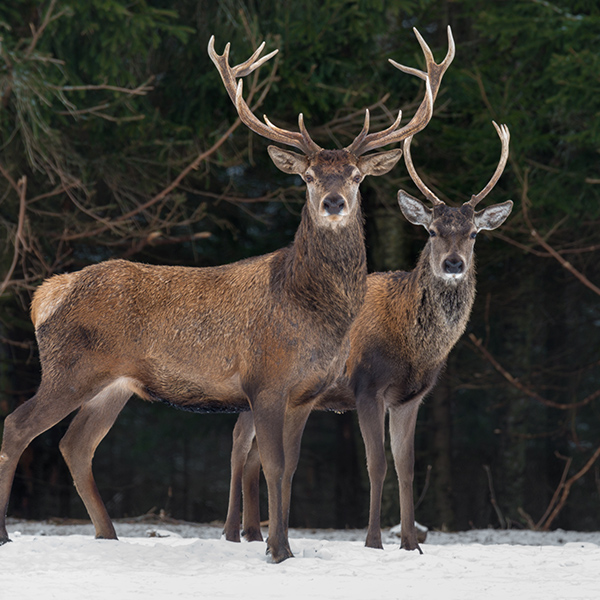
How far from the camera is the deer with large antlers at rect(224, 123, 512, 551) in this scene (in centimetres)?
769

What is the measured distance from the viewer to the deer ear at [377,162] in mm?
6867

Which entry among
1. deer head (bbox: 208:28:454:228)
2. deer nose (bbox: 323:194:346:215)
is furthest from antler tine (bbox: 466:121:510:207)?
deer nose (bbox: 323:194:346:215)

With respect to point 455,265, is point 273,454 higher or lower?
lower

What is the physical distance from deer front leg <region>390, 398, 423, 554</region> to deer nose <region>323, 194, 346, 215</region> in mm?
2322

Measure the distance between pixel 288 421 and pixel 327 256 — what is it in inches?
50.1

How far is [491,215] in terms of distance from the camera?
8.30 meters

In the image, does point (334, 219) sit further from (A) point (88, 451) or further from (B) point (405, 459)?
(A) point (88, 451)

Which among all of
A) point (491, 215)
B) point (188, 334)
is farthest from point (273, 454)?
point (491, 215)

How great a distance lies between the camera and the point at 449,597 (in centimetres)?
563

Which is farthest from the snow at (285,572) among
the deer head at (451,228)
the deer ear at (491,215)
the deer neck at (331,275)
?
the deer ear at (491,215)

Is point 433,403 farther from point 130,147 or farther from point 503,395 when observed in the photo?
point 130,147

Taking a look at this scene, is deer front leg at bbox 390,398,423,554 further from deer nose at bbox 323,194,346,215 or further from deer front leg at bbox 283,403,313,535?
deer nose at bbox 323,194,346,215

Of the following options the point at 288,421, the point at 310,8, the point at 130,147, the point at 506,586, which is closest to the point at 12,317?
the point at 130,147

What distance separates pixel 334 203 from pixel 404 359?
2.15m
